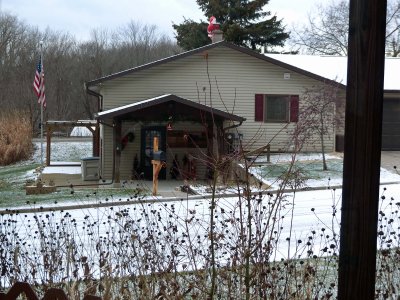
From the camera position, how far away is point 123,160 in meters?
22.4

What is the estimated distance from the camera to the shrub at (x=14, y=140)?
29.2 meters

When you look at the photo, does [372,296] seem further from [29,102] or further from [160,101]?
[29,102]

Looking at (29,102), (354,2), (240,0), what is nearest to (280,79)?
(240,0)

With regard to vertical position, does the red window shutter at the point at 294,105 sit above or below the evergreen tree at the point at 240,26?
below

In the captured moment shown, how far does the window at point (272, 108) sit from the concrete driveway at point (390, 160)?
431cm

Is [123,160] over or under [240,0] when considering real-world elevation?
under

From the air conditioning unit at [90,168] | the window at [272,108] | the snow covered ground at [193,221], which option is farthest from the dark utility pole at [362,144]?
the window at [272,108]

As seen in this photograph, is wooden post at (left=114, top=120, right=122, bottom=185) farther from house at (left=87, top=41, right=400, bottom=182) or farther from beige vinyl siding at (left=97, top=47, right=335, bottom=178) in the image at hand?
beige vinyl siding at (left=97, top=47, right=335, bottom=178)

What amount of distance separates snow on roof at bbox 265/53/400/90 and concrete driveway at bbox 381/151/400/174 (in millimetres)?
2862

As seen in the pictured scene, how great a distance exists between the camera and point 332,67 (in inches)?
1121

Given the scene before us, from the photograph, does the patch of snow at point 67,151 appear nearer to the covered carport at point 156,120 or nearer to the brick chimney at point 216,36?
the covered carport at point 156,120

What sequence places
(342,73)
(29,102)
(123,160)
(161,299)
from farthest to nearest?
(29,102)
(342,73)
(123,160)
(161,299)

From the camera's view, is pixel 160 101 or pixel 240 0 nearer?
pixel 160 101

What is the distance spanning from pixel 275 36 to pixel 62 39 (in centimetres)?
2689
